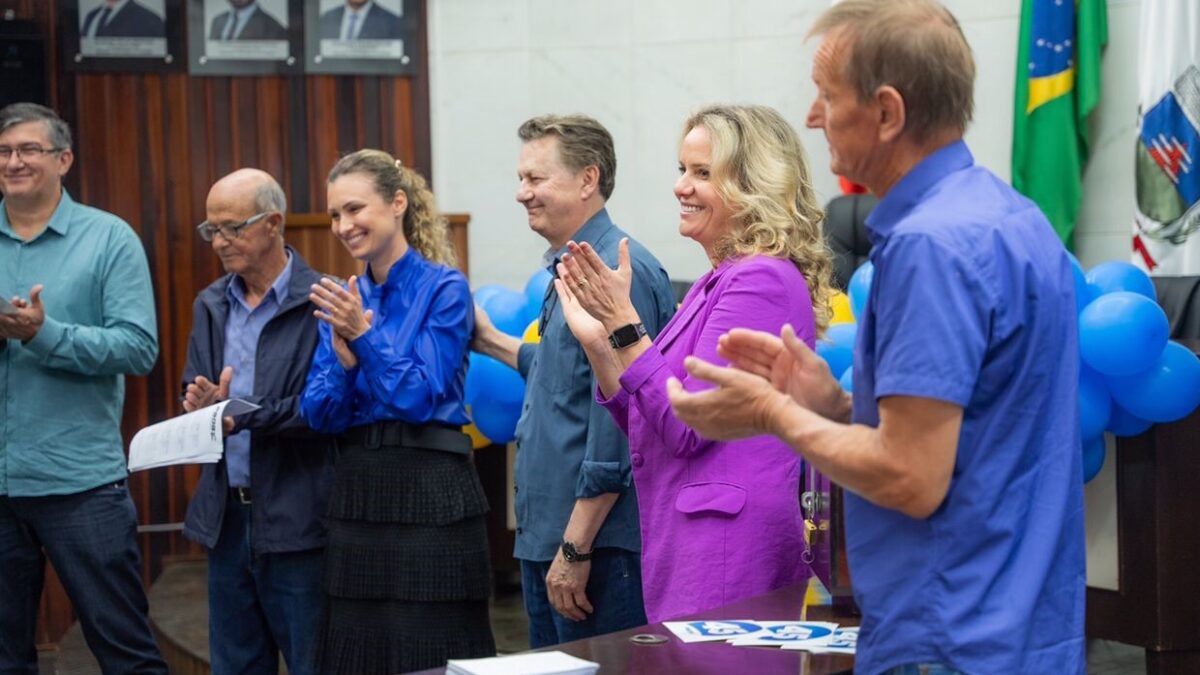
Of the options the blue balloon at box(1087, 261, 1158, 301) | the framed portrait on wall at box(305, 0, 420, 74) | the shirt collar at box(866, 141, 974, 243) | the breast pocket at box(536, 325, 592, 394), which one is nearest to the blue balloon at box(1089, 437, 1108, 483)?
the blue balloon at box(1087, 261, 1158, 301)

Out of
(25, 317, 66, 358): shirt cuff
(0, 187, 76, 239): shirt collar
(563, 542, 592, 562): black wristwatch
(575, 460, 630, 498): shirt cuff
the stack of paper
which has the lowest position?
(563, 542, 592, 562): black wristwatch

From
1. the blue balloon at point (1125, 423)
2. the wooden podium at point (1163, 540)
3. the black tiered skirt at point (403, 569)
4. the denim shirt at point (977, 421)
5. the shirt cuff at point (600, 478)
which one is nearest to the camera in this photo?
the denim shirt at point (977, 421)

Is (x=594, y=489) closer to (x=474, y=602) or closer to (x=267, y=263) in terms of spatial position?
(x=474, y=602)

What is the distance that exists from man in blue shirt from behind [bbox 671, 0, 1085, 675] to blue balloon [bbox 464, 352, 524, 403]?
9.84 ft

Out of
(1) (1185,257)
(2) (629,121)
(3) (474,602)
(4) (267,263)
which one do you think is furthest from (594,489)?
(2) (629,121)

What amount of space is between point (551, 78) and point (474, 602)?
12.9 ft

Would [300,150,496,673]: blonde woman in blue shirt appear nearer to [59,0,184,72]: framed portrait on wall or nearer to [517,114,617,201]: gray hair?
[517,114,617,201]: gray hair

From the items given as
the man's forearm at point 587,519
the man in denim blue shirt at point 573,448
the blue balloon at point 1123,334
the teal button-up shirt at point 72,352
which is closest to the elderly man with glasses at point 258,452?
the teal button-up shirt at point 72,352

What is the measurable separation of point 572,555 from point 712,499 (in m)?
0.54

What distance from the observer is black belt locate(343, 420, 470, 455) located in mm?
3264

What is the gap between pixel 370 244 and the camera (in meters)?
3.37

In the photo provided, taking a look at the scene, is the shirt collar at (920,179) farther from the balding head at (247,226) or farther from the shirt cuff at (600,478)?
the balding head at (247,226)

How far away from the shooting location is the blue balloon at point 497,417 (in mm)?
4613

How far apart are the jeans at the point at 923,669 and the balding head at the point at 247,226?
2.40m
